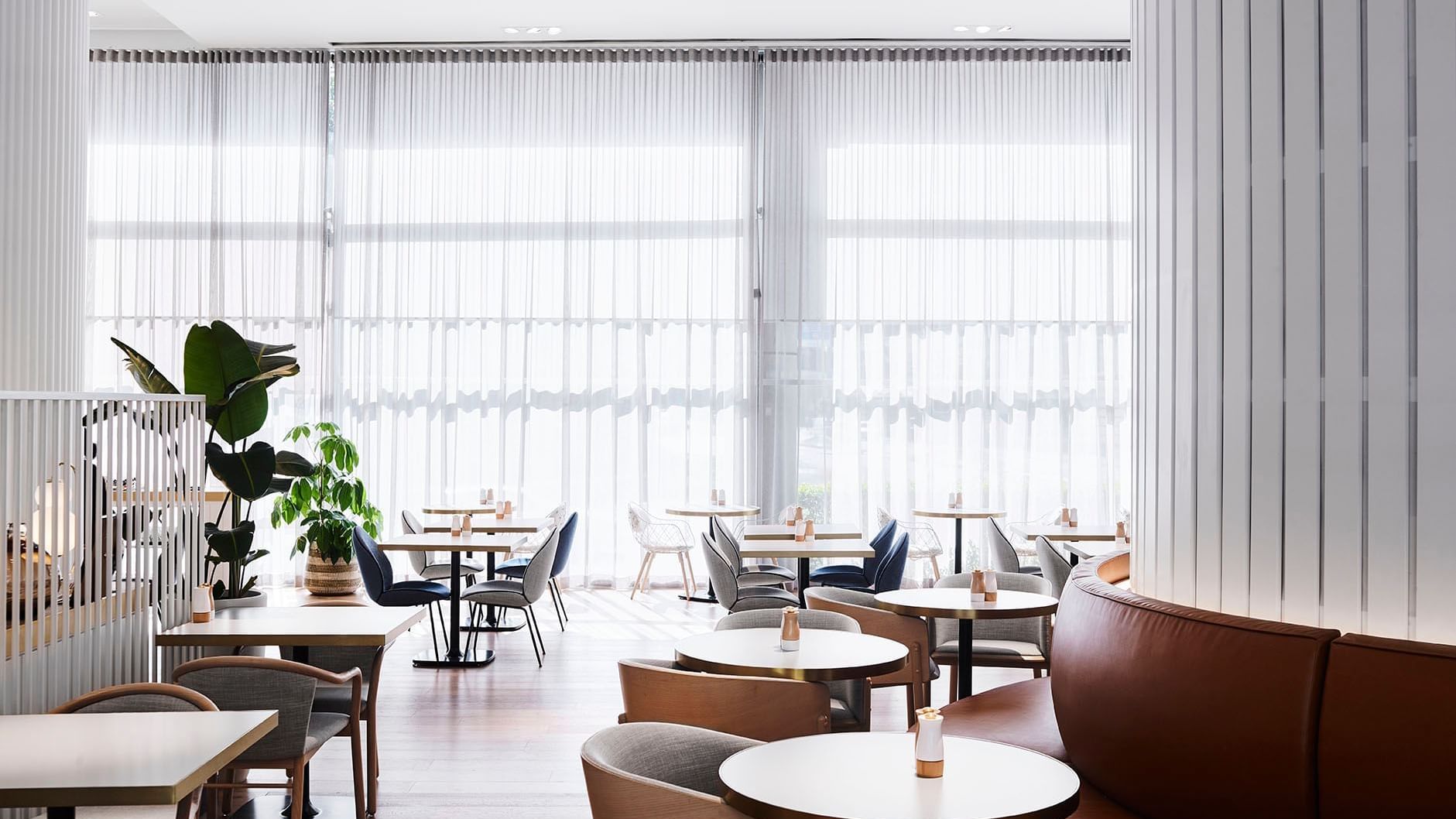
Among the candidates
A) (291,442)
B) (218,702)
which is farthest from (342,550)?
(218,702)

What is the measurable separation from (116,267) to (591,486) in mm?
4935

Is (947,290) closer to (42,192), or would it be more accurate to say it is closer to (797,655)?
(797,655)

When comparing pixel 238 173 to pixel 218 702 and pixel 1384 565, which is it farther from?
pixel 1384 565

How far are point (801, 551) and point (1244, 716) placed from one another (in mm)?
4124

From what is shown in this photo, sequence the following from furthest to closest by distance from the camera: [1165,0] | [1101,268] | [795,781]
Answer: [1101,268], [1165,0], [795,781]

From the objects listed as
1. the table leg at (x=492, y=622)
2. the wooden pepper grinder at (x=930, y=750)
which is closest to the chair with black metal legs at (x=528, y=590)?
the table leg at (x=492, y=622)

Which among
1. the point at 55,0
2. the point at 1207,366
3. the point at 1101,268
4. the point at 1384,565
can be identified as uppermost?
the point at 55,0

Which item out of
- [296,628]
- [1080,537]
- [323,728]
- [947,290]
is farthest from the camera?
[947,290]

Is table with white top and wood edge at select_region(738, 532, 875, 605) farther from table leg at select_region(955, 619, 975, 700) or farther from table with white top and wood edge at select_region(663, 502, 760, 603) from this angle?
table leg at select_region(955, 619, 975, 700)

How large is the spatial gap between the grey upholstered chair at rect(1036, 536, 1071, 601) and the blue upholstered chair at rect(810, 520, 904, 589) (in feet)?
3.94

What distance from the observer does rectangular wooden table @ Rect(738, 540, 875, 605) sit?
21.8 ft

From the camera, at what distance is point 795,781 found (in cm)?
233

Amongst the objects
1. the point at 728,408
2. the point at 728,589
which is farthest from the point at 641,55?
the point at 728,589

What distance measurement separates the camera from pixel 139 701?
3383 millimetres
